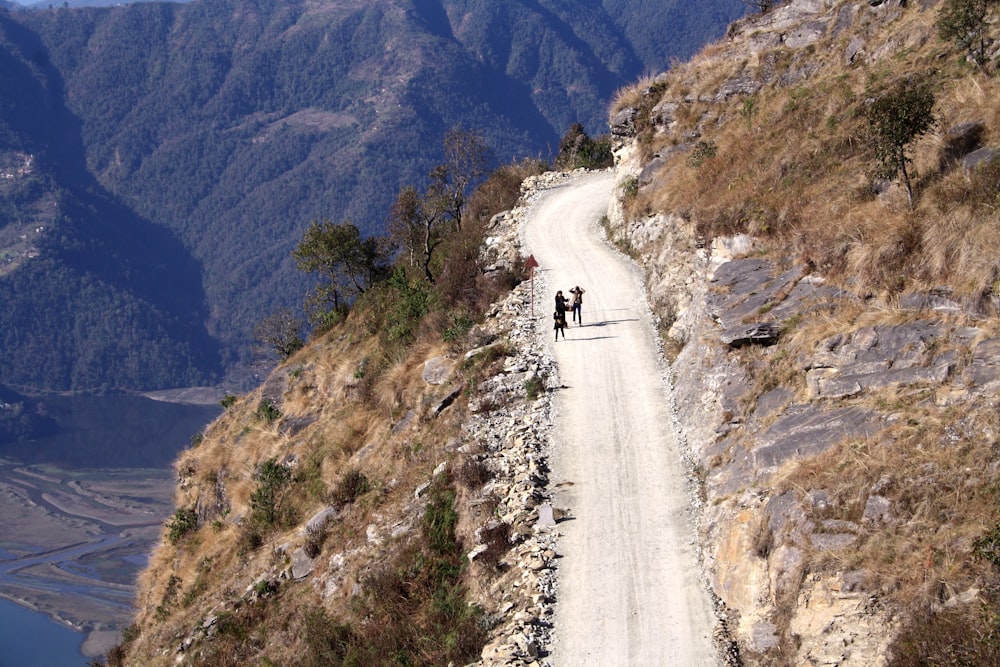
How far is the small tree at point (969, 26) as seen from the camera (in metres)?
18.9

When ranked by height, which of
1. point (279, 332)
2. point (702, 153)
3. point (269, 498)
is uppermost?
point (279, 332)

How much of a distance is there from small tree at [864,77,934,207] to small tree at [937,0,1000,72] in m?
3.38

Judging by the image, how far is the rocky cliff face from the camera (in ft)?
33.3

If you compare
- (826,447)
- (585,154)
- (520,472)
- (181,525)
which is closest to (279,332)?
(181,525)

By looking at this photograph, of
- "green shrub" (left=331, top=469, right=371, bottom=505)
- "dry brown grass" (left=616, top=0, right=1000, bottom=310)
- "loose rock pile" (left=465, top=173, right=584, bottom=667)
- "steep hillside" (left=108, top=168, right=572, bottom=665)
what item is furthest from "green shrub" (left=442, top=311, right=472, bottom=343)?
"dry brown grass" (left=616, top=0, right=1000, bottom=310)

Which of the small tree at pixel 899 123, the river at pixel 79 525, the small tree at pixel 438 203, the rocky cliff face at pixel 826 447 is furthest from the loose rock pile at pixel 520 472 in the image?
the river at pixel 79 525

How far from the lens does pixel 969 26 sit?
1909 centimetres

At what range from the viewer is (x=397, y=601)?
14430 mm

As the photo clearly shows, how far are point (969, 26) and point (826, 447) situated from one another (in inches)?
481

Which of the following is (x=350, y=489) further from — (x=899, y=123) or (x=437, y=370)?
(x=899, y=123)

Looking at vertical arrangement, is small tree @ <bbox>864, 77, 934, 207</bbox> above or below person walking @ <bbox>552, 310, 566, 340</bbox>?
above

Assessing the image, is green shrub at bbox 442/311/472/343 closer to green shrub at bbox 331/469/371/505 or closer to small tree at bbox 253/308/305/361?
green shrub at bbox 331/469/371/505

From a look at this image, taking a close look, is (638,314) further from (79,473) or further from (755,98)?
(79,473)

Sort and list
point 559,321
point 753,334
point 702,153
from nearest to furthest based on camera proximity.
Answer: point 753,334
point 559,321
point 702,153
